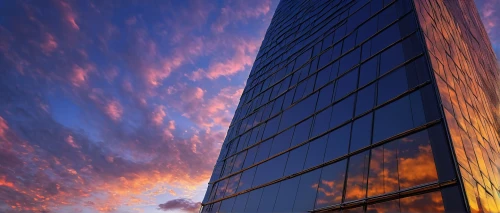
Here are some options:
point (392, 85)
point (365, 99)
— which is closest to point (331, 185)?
point (365, 99)

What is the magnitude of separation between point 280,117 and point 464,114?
10875mm

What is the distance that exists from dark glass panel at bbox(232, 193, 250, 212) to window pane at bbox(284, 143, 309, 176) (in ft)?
11.3

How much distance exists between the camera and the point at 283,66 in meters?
26.1

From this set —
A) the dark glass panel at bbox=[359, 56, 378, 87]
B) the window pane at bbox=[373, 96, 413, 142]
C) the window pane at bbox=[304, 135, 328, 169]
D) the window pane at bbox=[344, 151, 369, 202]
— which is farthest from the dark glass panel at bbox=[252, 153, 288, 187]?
the window pane at bbox=[373, 96, 413, 142]

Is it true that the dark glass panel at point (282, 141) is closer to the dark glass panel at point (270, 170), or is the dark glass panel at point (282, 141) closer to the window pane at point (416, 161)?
the dark glass panel at point (270, 170)

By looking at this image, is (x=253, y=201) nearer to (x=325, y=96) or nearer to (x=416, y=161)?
(x=325, y=96)

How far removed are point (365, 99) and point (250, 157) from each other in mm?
9670

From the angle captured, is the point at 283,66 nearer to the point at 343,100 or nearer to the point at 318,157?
the point at 343,100

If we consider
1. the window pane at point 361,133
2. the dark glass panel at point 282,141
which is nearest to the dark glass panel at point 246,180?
the dark glass panel at point 282,141

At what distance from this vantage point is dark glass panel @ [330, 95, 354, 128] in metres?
14.3

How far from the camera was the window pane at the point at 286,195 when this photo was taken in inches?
547

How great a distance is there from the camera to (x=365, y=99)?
13758 mm

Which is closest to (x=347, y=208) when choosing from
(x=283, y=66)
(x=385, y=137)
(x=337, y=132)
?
(x=385, y=137)

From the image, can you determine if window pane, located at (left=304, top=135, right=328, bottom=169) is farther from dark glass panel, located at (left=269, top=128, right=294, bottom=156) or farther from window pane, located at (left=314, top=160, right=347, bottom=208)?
dark glass panel, located at (left=269, top=128, right=294, bottom=156)
